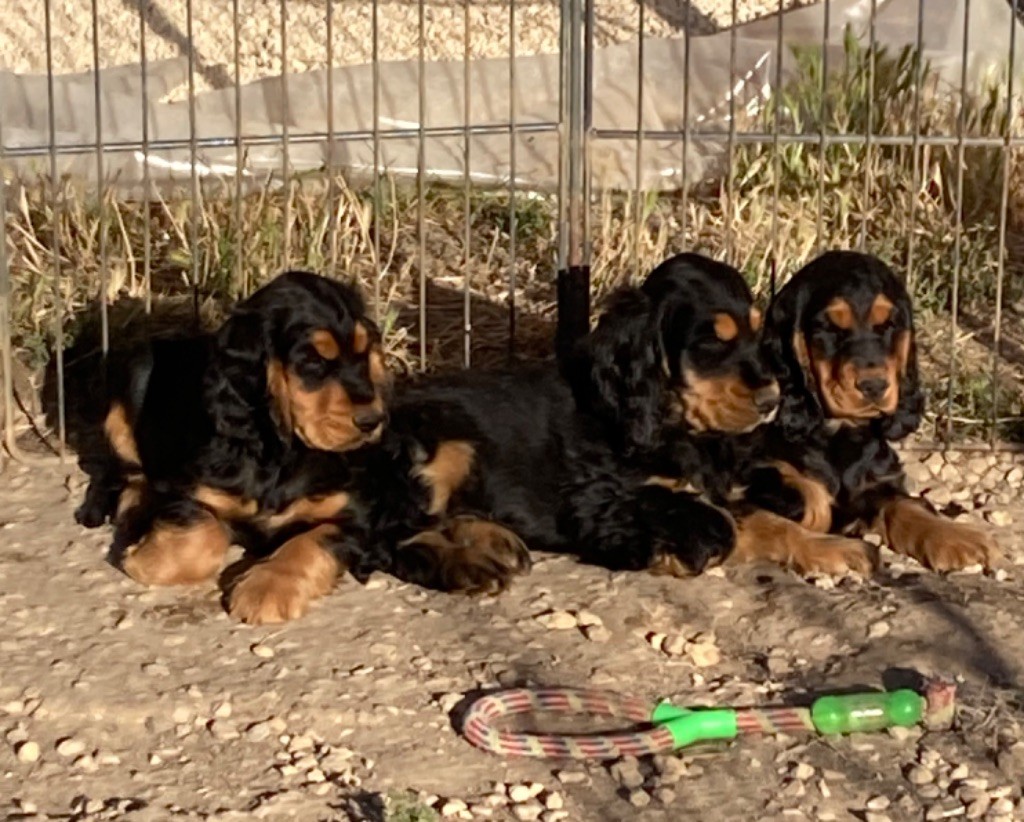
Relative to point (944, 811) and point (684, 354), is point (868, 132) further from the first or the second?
point (944, 811)

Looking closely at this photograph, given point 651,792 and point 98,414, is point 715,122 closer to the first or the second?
point 98,414

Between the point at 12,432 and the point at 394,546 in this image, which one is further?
the point at 12,432

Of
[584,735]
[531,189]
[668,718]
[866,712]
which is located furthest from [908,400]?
[531,189]

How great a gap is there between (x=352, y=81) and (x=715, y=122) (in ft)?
5.14

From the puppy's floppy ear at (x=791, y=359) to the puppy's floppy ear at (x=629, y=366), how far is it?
361 mm

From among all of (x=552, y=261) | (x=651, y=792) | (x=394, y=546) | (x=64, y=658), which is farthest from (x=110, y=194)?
(x=651, y=792)

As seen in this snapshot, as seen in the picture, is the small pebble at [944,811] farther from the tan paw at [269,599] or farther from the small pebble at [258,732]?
A: the tan paw at [269,599]

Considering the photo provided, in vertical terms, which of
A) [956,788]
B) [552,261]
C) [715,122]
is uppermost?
[715,122]

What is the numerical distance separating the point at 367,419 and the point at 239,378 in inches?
16.8

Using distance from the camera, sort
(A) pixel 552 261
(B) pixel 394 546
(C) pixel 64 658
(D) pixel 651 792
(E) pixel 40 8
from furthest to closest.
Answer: (E) pixel 40 8 < (A) pixel 552 261 < (B) pixel 394 546 < (C) pixel 64 658 < (D) pixel 651 792

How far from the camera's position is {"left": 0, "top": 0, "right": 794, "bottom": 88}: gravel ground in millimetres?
10125

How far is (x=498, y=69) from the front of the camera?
8477 mm

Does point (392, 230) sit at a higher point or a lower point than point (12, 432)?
higher

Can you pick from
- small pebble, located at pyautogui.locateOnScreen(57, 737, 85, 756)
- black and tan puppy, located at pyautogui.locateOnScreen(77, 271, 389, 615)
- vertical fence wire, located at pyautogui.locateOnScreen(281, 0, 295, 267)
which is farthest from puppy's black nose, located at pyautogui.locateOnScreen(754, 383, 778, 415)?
small pebble, located at pyautogui.locateOnScreen(57, 737, 85, 756)
